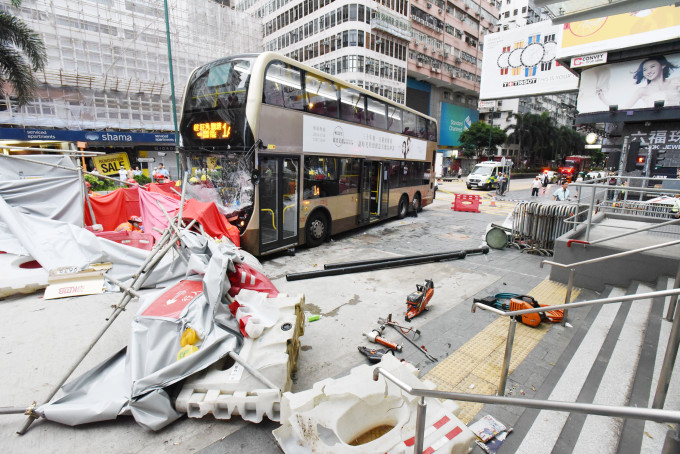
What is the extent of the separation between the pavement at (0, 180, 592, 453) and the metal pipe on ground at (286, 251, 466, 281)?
125 mm

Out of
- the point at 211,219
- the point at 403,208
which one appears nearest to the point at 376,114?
the point at 403,208

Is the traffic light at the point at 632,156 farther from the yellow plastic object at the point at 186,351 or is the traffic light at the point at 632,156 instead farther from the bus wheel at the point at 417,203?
the yellow plastic object at the point at 186,351

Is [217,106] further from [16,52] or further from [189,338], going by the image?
[16,52]

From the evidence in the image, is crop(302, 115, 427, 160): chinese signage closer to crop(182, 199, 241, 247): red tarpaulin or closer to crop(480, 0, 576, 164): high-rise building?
crop(182, 199, 241, 247): red tarpaulin

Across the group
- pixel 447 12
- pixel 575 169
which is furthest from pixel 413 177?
pixel 447 12

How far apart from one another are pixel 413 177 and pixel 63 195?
11644mm

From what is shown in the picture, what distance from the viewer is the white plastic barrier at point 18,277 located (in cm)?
555

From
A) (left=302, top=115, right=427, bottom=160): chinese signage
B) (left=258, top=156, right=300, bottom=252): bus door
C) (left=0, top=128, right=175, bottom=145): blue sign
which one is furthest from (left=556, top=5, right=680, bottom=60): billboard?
(left=0, top=128, right=175, bottom=145): blue sign

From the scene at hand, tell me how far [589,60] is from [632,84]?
2.09 m

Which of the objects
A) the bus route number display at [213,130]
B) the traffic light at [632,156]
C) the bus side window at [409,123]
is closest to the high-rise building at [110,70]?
the bus route number display at [213,130]

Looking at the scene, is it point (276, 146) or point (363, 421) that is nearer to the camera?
point (363, 421)

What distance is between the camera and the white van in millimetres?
28375

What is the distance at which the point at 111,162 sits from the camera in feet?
65.3

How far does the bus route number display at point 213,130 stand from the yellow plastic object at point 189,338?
4974mm
